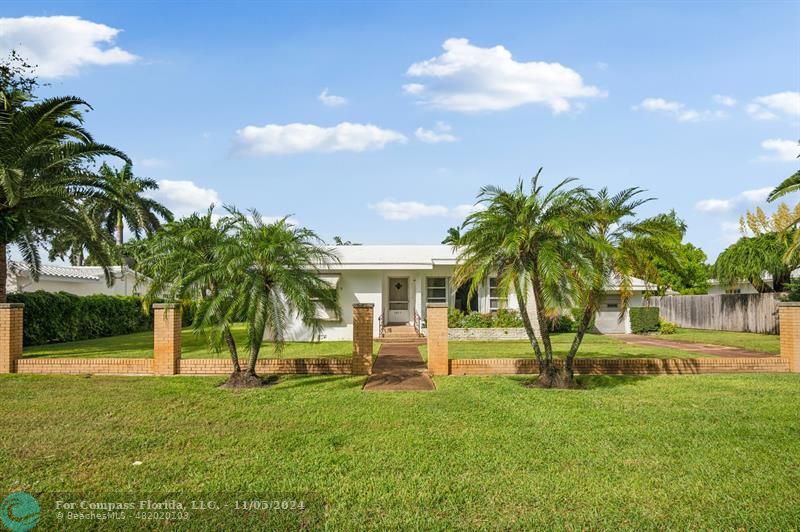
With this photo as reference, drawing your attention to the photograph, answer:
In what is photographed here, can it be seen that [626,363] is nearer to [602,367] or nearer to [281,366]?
[602,367]

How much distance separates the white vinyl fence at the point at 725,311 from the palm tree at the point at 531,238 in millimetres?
17253

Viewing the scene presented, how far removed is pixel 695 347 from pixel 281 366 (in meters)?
13.2

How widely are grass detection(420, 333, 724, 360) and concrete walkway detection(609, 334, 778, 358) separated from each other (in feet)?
1.89

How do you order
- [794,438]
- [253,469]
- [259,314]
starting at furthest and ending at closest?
[259,314]
[794,438]
[253,469]

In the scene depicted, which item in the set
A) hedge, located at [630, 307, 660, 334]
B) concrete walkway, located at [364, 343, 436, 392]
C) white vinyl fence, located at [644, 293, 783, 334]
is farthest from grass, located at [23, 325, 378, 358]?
white vinyl fence, located at [644, 293, 783, 334]

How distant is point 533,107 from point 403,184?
473cm

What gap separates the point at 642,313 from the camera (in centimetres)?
2447

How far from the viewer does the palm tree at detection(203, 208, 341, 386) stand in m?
9.73

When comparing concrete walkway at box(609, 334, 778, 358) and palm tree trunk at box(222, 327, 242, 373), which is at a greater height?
Answer: palm tree trunk at box(222, 327, 242, 373)

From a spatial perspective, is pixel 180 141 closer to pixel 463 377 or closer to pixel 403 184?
pixel 403 184

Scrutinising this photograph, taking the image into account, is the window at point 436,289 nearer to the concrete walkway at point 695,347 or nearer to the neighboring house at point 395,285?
the neighboring house at point 395,285

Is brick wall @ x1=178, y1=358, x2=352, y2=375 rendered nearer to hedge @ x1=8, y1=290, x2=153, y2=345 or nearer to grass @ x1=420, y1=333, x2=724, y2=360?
grass @ x1=420, y1=333, x2=724, y2=360

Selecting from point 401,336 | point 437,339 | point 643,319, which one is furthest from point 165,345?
point 643,319

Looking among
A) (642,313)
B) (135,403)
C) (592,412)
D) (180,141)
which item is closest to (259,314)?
(135,403)
